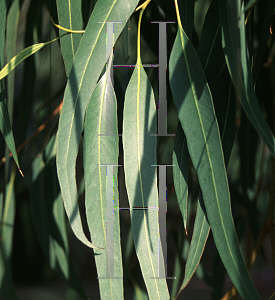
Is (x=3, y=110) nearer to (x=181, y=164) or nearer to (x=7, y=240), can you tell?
(x=181, y=164)

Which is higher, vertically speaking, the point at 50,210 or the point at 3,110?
the point at 3,110

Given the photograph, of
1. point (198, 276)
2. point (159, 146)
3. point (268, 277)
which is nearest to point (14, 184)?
point (159, 146)

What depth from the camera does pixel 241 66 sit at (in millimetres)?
219

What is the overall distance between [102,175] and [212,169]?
96 mm

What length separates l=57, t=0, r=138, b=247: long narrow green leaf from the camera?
0.24m

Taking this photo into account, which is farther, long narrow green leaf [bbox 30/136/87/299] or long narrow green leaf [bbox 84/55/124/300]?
long narrow green leaf [bbox 30/136/87/299]

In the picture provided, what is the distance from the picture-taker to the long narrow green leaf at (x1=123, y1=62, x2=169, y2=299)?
0.26m

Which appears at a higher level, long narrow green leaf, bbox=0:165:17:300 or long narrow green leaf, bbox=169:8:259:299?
long narrow green leaf, bbox=169:8:259:299

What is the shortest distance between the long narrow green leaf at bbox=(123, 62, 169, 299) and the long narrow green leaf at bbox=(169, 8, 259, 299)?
0.14 ft

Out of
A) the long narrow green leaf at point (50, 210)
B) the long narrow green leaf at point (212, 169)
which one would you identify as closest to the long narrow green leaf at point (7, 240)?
Result: the long narrow green leaf at point (50, 210)

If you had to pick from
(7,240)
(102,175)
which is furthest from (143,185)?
(7,240)

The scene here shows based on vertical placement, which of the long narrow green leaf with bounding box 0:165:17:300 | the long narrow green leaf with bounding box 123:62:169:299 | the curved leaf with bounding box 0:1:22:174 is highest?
the curved leaf with bounding box 0:1:22:174

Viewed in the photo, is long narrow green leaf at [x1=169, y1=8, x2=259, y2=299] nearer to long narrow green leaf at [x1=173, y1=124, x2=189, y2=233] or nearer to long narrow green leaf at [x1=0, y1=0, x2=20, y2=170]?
long narrow green leaf at [x1=173, y1=124, x2=189, y2=233]

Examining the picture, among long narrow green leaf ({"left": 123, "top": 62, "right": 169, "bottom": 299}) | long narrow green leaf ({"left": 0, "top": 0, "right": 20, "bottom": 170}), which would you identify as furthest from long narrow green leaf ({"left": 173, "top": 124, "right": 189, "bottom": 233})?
long narrow green leaf ({"left": 0, "top": 0, "right": 20, "bottom": 170})
